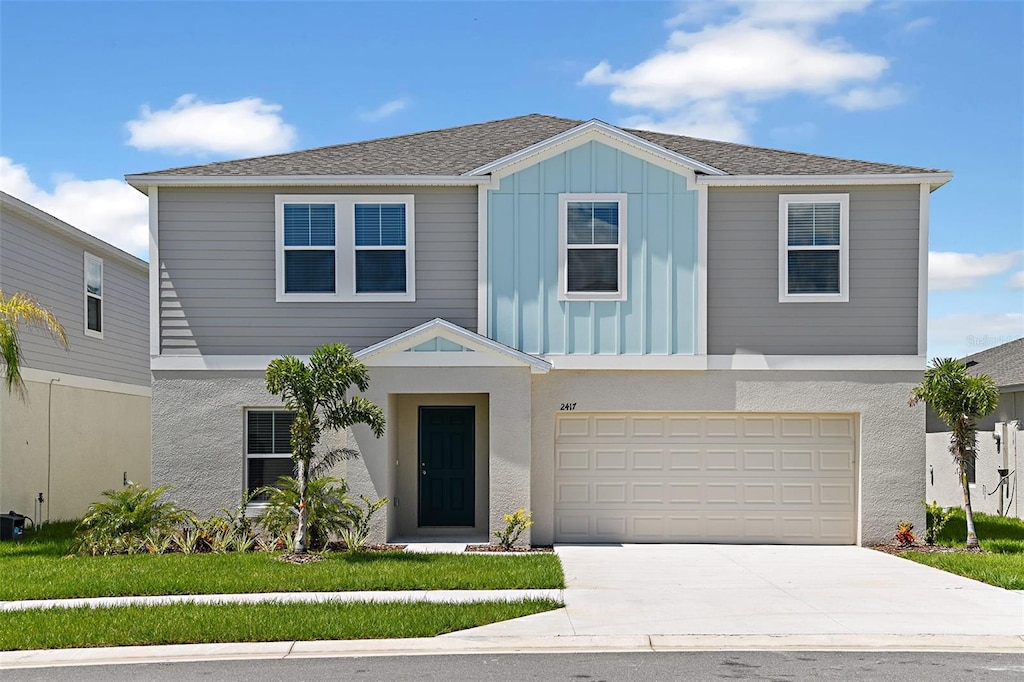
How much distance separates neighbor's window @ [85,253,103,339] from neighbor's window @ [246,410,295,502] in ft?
25.2

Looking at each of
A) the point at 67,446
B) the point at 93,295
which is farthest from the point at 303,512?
the point at 93,295

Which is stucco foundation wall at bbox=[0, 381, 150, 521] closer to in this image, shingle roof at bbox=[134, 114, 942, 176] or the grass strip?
shingle roof at bbox=[134, 114, 942, 176]

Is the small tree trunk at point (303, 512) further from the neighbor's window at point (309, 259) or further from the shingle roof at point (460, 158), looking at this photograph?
the shingle roof at point (460, 158)

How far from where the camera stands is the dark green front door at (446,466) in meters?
18.1

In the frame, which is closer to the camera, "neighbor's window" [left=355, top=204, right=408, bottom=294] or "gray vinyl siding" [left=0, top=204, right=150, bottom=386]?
"neighbor's window" [left=355, top=204, right=408, bottom=294]

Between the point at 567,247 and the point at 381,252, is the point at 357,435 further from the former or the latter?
the point at 567,247

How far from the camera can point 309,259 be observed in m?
17.6

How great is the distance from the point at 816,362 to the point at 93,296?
15624mm

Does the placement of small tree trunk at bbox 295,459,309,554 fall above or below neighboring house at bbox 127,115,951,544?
below

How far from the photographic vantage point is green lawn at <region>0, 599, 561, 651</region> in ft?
32.3

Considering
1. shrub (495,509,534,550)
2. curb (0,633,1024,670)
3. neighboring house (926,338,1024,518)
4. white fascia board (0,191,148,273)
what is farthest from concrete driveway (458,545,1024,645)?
white fascia board (0,191,148,273)

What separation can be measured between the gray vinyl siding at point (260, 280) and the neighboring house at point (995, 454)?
11470mm

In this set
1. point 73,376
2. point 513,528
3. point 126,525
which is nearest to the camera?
point 126,525

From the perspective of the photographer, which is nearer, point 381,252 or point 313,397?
point 313,397
